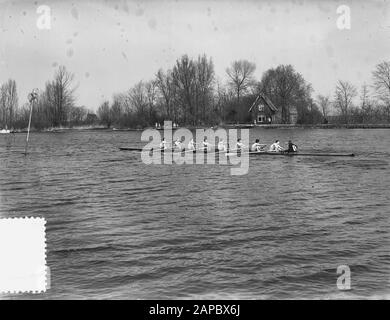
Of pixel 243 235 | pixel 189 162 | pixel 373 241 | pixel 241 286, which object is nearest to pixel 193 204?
pixel 243 235

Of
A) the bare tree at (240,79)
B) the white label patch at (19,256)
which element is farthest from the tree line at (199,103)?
the white label patch at (19,256)

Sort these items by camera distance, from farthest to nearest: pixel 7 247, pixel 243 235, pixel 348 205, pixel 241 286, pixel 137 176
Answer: pixel 137 176 < pixel 348 205 < pixel 243 235 < pixel 241 286 < pixel 7 247

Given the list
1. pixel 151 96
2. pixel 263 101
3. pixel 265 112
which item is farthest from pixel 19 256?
pixel 265 112

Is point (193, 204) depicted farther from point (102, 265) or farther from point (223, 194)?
point (102, 265)

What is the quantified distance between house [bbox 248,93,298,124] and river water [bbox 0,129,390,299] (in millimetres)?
63196

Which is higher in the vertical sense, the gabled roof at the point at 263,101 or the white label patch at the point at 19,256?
the gabled roof at the point at 263,101

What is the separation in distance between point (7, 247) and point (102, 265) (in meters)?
3.69

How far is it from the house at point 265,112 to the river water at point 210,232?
63.2 meters

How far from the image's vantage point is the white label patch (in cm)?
656

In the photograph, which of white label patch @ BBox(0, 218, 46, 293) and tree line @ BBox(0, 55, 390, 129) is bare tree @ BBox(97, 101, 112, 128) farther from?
white label patch @ BBox(0, 218, 46, 293)

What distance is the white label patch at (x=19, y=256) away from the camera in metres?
6.56

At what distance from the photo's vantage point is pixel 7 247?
6.46m

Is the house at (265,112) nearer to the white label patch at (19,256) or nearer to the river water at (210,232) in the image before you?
the river water at (210,232)
